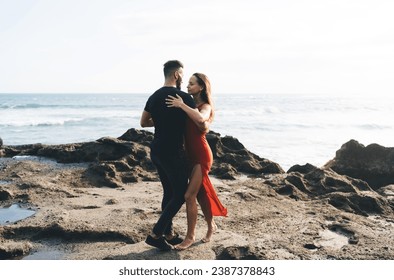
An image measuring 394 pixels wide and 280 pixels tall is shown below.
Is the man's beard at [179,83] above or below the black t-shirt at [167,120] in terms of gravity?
above

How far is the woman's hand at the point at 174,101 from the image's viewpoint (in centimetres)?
436

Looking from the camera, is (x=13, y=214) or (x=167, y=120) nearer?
(x=167, y=120)

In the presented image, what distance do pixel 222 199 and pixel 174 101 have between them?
3310 mm

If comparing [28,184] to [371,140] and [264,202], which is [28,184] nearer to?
[264,202]

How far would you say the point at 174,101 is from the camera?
4371mm

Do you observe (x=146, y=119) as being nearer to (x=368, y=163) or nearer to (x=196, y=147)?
(x=196, y=147)

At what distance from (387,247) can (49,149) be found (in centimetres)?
829

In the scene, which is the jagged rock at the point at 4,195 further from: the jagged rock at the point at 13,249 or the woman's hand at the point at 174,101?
the woman's hand at the point at 174,101

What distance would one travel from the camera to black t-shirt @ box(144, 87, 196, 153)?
14.8ft

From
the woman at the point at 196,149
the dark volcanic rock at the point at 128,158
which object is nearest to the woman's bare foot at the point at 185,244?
the woman at the point at 196,149

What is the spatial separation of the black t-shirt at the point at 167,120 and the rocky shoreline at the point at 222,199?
1214 millimetres

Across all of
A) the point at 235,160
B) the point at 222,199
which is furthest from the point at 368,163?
the point at 222,199

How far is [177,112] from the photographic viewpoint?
4.52m
